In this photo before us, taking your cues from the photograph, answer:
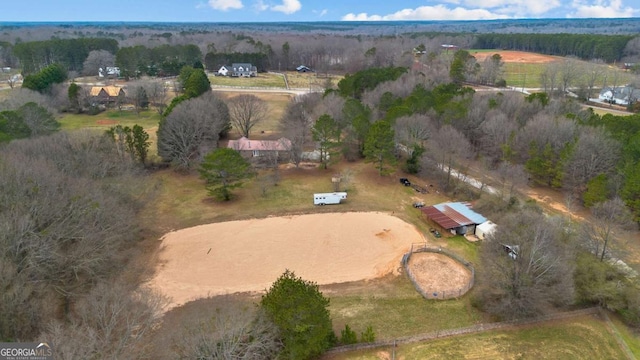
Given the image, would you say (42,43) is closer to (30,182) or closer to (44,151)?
(44,151)

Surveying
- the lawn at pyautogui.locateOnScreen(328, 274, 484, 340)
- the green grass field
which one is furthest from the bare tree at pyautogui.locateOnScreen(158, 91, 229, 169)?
the green grass field

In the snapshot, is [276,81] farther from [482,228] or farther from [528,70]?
[482,228]

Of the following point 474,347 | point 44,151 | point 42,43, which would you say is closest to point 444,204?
point 474,347

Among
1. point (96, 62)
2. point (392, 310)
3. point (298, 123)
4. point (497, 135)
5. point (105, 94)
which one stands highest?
point (96, 62)

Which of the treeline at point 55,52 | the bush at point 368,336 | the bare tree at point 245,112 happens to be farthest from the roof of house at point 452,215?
the treeline at point 55,52

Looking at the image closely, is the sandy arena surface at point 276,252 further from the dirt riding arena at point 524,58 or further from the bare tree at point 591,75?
the dirt riding arena at point 524,58

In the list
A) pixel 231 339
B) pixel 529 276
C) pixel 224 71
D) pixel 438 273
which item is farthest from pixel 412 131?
pixel 224 71
